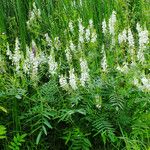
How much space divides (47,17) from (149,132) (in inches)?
45.3

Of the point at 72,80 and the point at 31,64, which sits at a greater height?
the point at 31,64

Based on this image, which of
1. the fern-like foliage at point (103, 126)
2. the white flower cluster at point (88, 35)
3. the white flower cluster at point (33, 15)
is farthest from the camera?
the white flower cluster at point (33, 15)

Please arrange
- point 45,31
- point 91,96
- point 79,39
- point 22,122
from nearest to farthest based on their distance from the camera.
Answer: point 91,96 < point 22,122 < point 79,39 < point 45,31

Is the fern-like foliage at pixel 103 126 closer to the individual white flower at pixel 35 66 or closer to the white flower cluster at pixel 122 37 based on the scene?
the individual white flower at pixel 35 66

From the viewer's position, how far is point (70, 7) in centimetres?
287

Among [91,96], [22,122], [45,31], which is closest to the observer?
[91,96]

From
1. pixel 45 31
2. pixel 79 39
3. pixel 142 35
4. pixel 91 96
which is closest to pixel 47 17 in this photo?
pixel 45 31

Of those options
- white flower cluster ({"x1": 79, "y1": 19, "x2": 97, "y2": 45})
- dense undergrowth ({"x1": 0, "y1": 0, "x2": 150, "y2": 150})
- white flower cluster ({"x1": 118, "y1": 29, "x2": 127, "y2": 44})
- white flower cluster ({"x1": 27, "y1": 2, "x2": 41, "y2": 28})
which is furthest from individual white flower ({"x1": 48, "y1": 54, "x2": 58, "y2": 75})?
white flower cluster ({"x1": 27, "y1": 2, "x2": 41, "y2": 28})

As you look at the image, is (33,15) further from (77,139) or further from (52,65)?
(77,139)

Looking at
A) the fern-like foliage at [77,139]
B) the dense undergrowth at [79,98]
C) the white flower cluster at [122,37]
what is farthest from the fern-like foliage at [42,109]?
the white flower cluster at [122,37]

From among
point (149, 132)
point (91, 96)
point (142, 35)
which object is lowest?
point (149, 132)

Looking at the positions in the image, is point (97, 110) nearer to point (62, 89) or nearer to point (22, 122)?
point (62, 89)

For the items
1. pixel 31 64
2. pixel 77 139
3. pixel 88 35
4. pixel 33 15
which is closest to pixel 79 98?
pixel 77 139

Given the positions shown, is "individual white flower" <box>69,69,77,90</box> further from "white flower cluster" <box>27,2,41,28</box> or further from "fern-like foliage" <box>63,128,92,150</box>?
"white flower cluster" <box>27,2,41,28</box>
